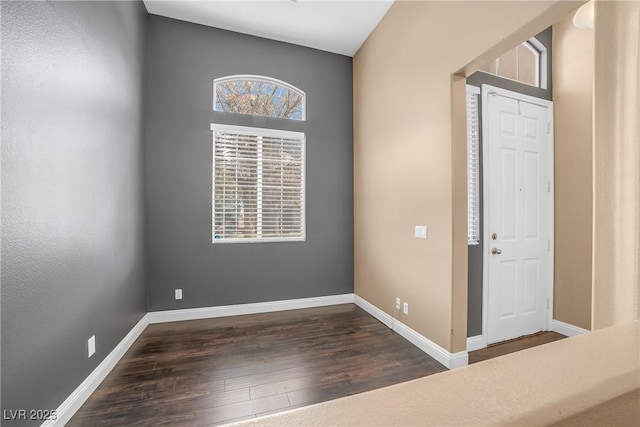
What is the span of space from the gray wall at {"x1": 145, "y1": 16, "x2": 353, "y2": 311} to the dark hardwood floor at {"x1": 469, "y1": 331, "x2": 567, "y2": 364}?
181 cm

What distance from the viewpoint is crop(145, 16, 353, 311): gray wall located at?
10.2 feet

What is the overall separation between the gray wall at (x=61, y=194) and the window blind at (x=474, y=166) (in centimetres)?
317

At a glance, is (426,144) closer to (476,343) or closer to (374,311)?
(476,343)

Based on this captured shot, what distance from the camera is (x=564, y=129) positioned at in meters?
2.76

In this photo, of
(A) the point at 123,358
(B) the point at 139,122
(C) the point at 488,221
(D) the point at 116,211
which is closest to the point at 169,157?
(B) the point at 139,122

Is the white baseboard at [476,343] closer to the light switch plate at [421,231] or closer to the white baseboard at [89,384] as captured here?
the light switch plate at [421,231]

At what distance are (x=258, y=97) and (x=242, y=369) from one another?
10.6ft

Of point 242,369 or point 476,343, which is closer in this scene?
point 242,369

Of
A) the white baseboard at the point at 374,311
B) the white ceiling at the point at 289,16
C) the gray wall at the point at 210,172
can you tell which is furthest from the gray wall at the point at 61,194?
the white baseboard at the point at 374,311

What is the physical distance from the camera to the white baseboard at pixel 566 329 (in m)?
2.62

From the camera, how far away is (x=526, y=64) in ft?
9.44

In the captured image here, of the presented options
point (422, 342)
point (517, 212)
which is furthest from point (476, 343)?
point (517, 212)

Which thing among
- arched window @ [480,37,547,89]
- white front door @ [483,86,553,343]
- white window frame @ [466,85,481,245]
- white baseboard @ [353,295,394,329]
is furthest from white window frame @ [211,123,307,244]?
arched window @ [480,37,547,89]

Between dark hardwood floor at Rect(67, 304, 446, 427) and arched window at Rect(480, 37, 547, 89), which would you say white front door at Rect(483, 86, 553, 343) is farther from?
dark hardwood floor at Rect(67, 304, 446, 427)
